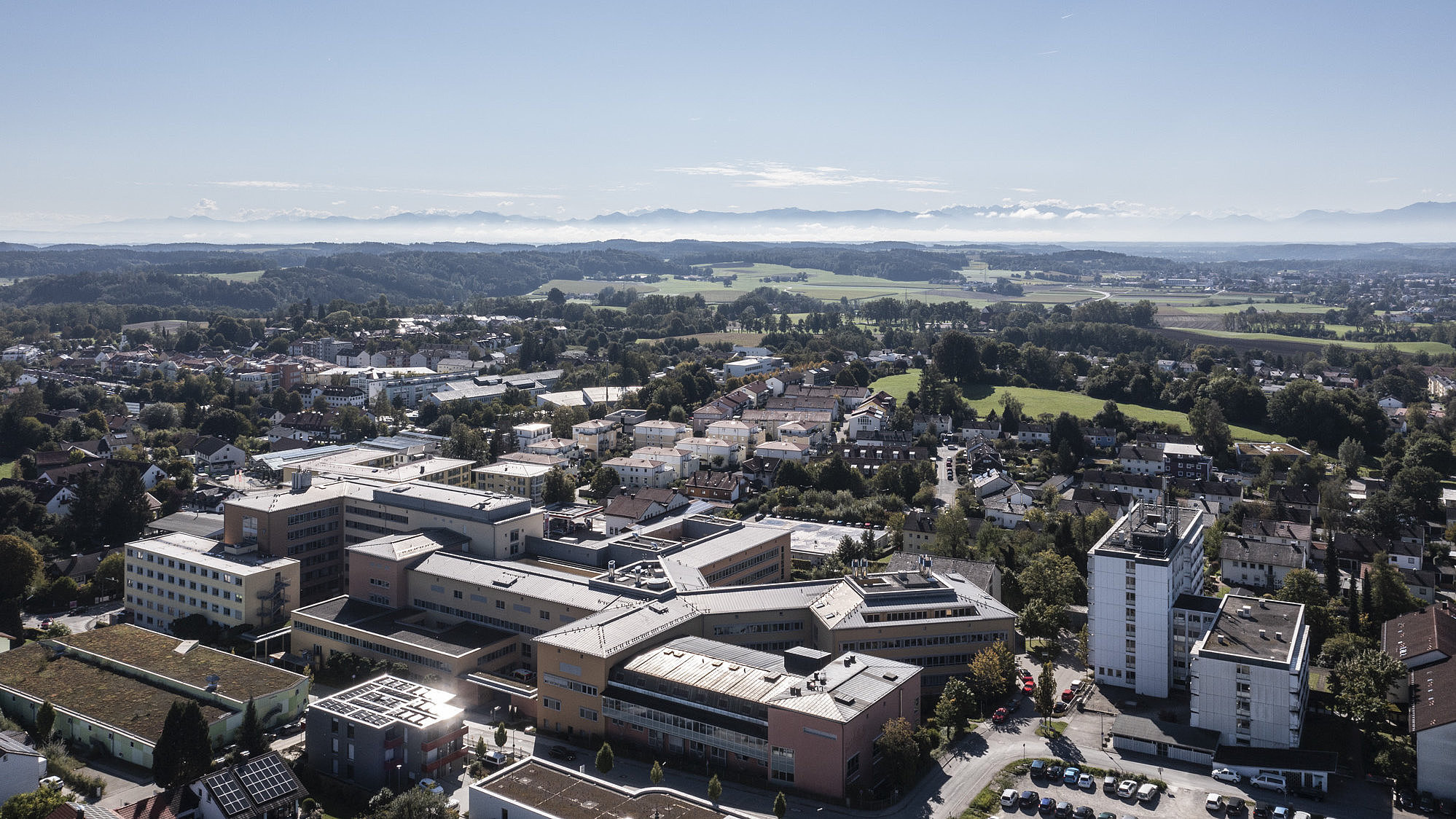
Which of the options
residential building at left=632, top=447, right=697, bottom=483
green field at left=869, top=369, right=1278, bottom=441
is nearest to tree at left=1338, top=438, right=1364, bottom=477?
green field at left=869, top=369, right=1278, bottom=441

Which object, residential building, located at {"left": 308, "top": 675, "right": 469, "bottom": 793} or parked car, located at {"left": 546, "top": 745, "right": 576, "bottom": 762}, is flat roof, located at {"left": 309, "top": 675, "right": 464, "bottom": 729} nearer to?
residential building, located at {"left": 308, "top": 675, "right": 469, "bottom": 793}

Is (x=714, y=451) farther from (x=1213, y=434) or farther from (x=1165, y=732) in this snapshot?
(x=1165, y=732)

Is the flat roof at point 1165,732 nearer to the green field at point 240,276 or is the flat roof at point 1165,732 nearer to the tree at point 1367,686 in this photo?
the tree at point 1367,686

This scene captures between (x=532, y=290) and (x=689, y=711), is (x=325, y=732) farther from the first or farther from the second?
(x=532, y=290)

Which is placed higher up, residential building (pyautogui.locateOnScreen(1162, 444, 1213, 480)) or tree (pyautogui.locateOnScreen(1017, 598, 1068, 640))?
residential building (pyautogui.locateOnScreen(1162, 444, 1213, 480))

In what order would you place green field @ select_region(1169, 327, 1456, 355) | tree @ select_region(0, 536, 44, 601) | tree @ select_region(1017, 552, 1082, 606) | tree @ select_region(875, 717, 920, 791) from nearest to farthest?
1. tree @ select_region(875, 717, 920, 791)
2. tree @ select_region(1017, 552, 1082, 606)
3. tree @ select_region(0, 536, 44, 601)
4. green field @ select_region(1169, 327, 1456, 355)

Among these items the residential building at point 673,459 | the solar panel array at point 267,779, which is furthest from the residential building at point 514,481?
the solar panel array at point 267,779

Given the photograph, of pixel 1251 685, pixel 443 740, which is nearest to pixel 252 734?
pixel 443 740
